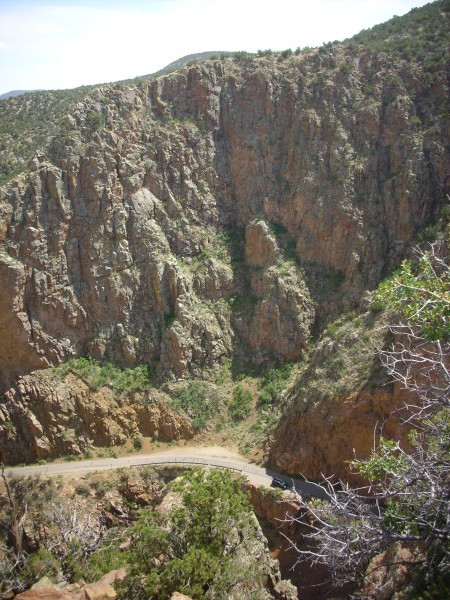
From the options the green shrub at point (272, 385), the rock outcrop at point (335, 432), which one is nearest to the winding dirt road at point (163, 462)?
the rock outcrop at point (335, 432)

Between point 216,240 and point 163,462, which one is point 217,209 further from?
point 163,462

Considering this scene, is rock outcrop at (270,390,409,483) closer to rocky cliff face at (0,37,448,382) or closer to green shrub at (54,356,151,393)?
rocky cliff face at (0,37,448,382)

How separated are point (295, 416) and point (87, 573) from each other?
612 inches

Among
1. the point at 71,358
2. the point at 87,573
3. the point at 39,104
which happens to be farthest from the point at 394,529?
the point at 39,104

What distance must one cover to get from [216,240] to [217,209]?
3.10 meters

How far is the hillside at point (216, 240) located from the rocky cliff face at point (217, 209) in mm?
133

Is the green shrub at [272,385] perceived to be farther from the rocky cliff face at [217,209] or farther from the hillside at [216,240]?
the rocky cliff face at [217,209]

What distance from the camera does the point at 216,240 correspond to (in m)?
41.9

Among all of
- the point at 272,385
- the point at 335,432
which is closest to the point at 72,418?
the point at 272,385

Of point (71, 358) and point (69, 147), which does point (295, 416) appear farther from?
point (69, 147)

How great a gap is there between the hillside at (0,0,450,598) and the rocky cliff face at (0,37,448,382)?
0.13m

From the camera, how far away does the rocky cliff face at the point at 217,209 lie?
3641 centimetres

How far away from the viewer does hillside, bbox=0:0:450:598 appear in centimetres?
3425

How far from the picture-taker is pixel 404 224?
121ft
